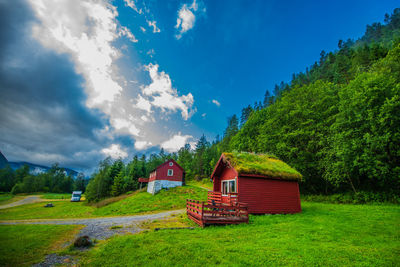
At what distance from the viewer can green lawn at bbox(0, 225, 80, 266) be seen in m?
5.70

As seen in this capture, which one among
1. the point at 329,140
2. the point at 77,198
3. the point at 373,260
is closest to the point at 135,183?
the point at 77,198

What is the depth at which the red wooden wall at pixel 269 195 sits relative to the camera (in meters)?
14.3

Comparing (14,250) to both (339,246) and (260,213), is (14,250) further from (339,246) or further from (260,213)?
(260,213)

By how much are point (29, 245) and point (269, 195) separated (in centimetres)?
1590

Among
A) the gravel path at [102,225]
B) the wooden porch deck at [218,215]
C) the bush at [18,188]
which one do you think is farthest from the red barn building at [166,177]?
the bush at [18,188]

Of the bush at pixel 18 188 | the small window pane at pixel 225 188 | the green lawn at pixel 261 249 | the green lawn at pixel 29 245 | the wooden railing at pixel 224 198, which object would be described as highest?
the small window pane at pixel 225 188

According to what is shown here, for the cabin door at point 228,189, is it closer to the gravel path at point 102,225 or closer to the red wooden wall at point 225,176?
the red wooden wall at point 225,176

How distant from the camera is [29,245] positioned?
6.98 meters

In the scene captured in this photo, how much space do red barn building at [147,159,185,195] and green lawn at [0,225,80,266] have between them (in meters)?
24.2

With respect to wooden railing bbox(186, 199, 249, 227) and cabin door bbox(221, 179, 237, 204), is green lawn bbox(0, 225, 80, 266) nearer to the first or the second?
wooden railing bbox(186, 199, 249, 227)

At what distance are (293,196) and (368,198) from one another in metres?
9.95

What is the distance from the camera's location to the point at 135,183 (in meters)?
51.0

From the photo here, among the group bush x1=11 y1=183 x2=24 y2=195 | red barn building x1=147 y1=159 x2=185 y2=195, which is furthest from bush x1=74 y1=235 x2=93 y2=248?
bush x1=11 y1=183 x2=24 y2=195

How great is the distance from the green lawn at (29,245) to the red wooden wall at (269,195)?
1213cm
